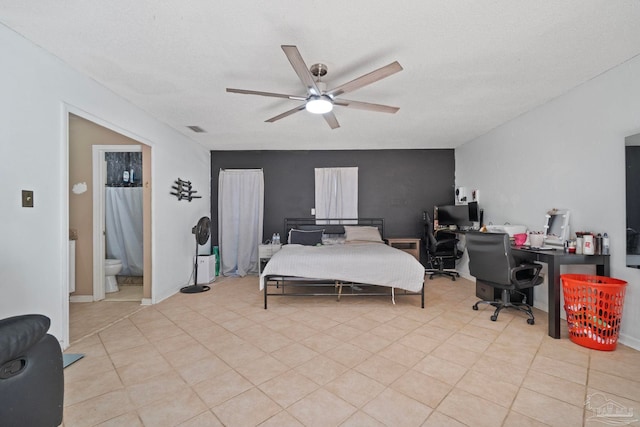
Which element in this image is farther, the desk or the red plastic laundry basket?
the desk

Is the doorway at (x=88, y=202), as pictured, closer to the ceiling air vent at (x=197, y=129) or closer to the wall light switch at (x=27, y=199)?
the ceiling air vent at (x=197, y=129)

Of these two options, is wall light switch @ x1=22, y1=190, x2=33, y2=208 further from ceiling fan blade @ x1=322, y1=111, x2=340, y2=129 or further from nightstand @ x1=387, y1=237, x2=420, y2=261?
nightstand @ x1=387, y1=237, x2=420, y2=261

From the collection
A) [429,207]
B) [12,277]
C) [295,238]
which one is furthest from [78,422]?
[429,207]

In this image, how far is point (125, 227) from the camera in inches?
179

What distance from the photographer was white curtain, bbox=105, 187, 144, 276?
14.8 feet

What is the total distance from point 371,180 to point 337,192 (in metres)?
0.74

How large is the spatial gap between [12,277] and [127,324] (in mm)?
1237

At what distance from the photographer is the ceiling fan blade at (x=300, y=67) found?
168 cm

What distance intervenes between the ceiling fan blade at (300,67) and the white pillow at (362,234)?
9.73ft

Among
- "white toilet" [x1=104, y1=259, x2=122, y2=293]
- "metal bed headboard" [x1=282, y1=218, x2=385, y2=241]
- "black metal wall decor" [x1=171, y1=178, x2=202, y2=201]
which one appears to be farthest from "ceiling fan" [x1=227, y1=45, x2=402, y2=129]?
"white toilet" [x1=104, y1=259, x2=122, y2=293]

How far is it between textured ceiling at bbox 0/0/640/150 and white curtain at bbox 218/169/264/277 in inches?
82.4

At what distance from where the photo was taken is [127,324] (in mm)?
2854

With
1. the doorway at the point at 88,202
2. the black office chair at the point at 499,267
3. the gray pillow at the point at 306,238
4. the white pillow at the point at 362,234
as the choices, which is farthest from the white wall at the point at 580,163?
the doorway at the point at 88,202

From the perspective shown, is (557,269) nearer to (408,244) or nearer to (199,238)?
(408,244)
